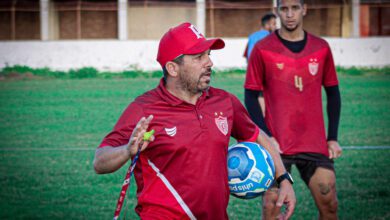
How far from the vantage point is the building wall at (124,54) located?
3409cm

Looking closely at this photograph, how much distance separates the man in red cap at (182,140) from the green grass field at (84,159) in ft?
12.2

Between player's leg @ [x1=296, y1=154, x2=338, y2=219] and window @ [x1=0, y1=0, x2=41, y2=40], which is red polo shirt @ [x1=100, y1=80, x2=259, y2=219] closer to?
player's leg @ [x1=296, y1=154, x2=338, y2=219]

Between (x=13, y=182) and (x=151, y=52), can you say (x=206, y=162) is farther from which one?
(x=151, y=52)

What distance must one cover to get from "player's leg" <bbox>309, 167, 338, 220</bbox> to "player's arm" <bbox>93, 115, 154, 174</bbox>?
2.72 meters

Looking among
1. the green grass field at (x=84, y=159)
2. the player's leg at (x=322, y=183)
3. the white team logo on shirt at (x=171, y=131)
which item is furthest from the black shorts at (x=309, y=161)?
the white team logo on shirt at (x=171, y=131)

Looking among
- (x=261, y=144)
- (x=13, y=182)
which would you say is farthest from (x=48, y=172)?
(x=261, y=144)

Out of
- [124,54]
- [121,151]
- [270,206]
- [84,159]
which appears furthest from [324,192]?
[124,54]

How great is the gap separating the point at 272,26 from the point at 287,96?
39.3ft

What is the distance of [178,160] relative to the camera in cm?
478

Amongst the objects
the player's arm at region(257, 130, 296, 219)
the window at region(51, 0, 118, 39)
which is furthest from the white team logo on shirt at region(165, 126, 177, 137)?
the window at region(51, 0, 118, 39)

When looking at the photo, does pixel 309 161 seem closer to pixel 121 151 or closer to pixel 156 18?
pixel 121 151

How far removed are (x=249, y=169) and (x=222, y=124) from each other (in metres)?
0.47

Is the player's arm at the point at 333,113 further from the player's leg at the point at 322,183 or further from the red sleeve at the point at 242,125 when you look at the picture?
the red sleeve at the point at 242,125

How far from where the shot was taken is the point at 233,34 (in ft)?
133
